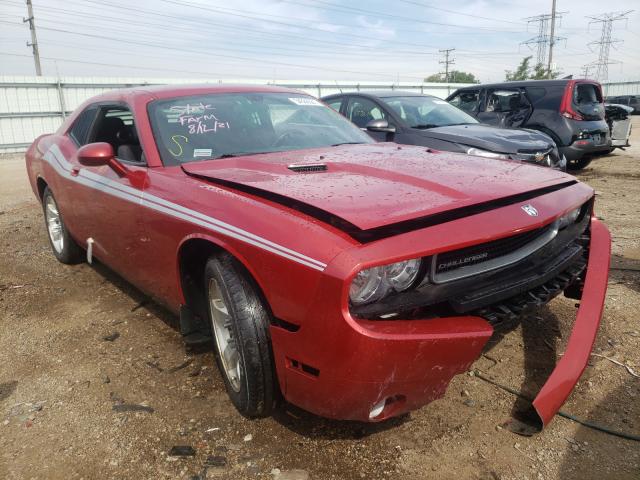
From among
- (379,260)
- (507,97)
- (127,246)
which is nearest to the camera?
(379,260)

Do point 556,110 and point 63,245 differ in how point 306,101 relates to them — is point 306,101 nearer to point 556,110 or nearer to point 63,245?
point 63,245

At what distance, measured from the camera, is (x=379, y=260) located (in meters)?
1.67

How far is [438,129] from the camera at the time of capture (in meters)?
6.51

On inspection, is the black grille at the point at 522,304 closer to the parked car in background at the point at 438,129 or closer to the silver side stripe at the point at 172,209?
the silver side stripe at the point at 172,209

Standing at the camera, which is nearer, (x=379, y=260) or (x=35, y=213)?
(x=379, y=260)

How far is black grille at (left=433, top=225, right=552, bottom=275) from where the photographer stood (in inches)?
74.7

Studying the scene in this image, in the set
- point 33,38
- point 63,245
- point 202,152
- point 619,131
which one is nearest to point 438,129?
point 202,152

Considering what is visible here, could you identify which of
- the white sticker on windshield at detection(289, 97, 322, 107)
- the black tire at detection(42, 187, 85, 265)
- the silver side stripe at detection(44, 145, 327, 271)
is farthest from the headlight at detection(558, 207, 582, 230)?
the black tire at detection(42, 187, 85, 265)

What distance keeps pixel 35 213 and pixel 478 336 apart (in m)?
6.94

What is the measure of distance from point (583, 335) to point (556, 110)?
24.0 ft

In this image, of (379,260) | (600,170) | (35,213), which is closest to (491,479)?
(379,260)

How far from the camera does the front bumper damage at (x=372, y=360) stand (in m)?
1.69

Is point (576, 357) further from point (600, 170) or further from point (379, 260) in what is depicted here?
point (600, 170)

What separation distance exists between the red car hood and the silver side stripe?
0.63 ft
